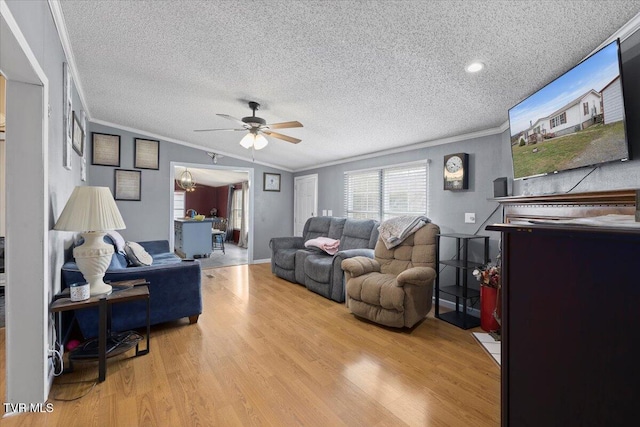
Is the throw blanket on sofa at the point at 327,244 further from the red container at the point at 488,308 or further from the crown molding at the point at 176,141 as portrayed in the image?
the crown molding at the point at 176,141

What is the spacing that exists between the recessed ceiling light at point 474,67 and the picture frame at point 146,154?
5024 millimetres

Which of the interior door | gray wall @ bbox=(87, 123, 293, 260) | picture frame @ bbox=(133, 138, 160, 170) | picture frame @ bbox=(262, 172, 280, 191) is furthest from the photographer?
picture frame @ bbox=(262, 172, 280, 191)

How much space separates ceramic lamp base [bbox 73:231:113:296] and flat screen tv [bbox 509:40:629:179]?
3.26m

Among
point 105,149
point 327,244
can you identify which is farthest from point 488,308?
point 105,149

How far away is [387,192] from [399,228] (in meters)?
1.13

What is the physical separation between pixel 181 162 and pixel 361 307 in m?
4.29

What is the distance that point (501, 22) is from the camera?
1.66 m

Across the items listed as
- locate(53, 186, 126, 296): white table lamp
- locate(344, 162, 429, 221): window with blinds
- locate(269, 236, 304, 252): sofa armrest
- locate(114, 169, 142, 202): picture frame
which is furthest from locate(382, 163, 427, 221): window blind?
locate(114, 169, 142, 202): picture frame

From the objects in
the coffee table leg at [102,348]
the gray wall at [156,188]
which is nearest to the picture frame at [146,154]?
the gray wall at [156,188]

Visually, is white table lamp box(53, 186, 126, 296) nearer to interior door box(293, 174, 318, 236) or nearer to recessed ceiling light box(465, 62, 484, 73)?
recessed ceiling light box(465, 62, 484, 73)

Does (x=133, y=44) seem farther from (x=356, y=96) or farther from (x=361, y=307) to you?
(x=361, y=307)

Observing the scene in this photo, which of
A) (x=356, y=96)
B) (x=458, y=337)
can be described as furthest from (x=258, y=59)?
(x=458, y=337)

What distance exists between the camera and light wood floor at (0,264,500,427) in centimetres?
171

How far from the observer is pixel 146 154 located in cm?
511
